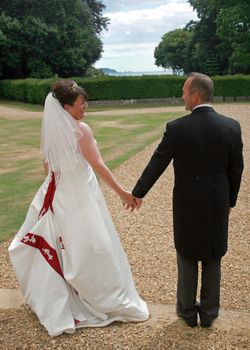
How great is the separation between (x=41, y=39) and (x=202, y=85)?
3301cm

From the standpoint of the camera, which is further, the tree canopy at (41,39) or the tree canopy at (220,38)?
the tree canopy at (41,39)

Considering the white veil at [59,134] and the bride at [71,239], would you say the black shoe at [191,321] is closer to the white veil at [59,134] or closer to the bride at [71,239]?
the bride at [71,239]

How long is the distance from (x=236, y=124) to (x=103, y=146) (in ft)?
33.2

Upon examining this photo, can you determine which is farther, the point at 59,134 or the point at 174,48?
the point at 174,48

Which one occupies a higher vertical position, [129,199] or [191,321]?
[129,199]

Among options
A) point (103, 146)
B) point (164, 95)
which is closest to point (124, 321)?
point (103, 146)

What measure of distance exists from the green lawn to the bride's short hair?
3.09 metres

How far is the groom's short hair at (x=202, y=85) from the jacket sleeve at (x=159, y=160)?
1.03 feet

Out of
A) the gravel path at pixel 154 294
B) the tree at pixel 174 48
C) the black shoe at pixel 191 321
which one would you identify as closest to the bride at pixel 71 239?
the gravel path at pixel 154 294

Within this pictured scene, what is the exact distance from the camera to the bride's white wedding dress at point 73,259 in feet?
10.9

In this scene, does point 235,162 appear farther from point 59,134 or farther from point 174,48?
point 174,48

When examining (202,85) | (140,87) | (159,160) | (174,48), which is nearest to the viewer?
(202,85)

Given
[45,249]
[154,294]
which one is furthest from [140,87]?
[45,249]

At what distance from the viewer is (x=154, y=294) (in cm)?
412
